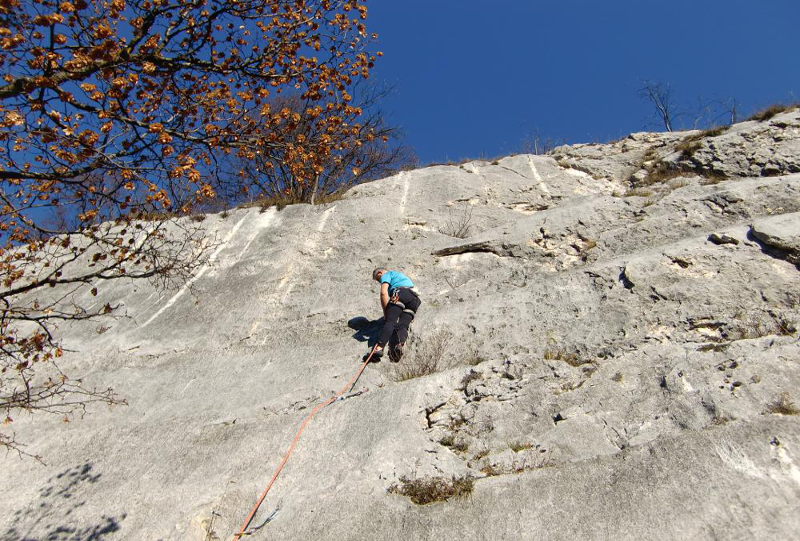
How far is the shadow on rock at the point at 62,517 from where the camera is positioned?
5.23m

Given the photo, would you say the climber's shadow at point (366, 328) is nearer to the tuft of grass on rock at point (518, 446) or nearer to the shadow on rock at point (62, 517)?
the tuft of grass on rock at point (518, 446)

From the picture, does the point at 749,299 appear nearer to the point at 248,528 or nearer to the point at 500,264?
the point at 500,264

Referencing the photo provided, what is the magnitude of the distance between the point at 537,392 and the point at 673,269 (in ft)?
10.3

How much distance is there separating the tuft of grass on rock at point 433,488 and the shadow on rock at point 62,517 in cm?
291

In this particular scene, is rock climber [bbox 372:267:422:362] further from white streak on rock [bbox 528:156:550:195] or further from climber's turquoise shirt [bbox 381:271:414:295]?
white streak on rock [bbox 528:156:550:195]

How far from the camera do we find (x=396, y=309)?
785 centimetres

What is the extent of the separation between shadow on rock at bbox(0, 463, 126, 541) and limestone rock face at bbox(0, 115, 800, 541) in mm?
29

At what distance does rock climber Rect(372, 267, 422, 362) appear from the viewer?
24.3ft

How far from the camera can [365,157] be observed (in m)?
23.9

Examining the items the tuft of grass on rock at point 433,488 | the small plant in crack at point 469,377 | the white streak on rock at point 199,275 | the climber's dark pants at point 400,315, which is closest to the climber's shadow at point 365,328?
the climber's dark pants at point 400,315

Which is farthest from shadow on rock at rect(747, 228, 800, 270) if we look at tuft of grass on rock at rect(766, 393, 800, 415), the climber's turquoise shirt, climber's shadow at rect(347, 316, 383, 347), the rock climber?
climber's shadow at rect(347, 316, 383, 347)

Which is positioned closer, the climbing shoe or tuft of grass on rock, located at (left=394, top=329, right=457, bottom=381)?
tuft of grass on rock, located at (left=394, top=329, right=457, bottom=381)

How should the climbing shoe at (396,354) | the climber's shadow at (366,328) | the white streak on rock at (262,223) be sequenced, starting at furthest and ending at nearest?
1. the white streak on rock at (262,223)
2. the climber's shadow at (366,328)
3. the climbing shoe at (396,354)

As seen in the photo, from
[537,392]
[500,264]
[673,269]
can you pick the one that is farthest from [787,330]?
[500,264]
